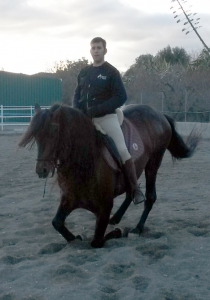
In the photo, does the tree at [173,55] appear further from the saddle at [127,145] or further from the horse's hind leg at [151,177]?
the saddle at [127,145]

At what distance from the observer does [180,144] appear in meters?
5.83

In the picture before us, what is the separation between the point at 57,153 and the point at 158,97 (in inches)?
784

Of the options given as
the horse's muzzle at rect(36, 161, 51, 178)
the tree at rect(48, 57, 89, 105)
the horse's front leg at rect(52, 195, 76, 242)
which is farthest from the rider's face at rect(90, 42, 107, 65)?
the tree at rect(48, 57, 89, 105)

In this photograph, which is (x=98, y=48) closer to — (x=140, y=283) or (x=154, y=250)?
(x=154, y=250)

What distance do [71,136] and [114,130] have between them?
588 mm

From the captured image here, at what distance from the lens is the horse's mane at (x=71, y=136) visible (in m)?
3.49

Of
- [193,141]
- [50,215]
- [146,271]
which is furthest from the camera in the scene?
[193,141]

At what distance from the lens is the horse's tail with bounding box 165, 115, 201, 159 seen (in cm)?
580

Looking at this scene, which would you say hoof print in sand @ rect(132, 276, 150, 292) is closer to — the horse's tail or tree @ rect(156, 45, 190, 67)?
the horse's tail

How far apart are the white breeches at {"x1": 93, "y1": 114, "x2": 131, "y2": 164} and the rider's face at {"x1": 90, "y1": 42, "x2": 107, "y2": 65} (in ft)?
2.07

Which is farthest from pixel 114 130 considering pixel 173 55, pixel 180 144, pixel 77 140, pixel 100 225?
pixel 173 55

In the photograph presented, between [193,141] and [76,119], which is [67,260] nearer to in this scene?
[76,119]

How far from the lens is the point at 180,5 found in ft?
83.4

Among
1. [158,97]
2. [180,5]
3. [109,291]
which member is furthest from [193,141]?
[180,5]
